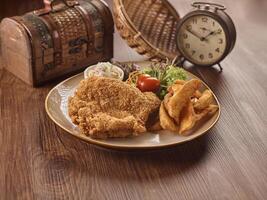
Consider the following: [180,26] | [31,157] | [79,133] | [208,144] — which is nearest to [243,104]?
[208,144]

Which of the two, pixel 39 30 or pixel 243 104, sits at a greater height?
pixel 39 30

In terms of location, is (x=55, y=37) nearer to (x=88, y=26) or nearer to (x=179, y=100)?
(x=88, y=26)

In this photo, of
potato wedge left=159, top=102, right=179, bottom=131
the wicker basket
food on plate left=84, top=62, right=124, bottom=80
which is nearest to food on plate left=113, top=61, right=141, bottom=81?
food on plate left=84, top=62, right=124, bottom=80

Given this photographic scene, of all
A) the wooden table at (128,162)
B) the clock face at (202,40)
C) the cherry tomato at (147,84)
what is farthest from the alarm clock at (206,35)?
the cherry tomato at (147,84)

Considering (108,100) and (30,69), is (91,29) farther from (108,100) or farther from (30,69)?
(108,100)

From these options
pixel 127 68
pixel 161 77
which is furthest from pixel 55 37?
pixel 161 77

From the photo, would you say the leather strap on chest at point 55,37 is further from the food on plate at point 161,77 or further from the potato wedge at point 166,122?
the potato wedge at point 166,122

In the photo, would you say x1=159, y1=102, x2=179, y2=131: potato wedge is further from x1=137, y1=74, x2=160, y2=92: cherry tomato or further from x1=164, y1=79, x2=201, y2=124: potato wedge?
x1=137, y1=74, x2=160, y2=92: cherry tomato
